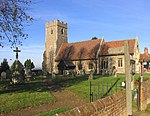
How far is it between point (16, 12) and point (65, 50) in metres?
39.6

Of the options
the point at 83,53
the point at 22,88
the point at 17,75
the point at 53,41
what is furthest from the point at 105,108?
the point at 53,41

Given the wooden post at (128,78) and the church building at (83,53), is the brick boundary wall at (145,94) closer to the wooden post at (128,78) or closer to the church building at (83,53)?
the wooden post at (128,78)

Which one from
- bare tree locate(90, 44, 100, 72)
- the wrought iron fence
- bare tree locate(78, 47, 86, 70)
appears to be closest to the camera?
the wrought iron fence

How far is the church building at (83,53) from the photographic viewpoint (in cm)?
4297

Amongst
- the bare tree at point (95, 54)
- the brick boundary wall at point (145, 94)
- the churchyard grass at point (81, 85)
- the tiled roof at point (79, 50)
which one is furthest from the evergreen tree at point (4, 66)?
the brick boundary wall at point (145, 94)

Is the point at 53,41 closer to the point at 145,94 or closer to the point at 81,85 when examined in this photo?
the point at 81,85

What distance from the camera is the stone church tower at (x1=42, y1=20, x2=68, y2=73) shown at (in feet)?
178

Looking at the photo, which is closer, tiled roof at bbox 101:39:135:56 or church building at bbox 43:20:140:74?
tiled roof at bbox 101:39:135:56

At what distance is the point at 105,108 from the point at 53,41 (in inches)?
1986

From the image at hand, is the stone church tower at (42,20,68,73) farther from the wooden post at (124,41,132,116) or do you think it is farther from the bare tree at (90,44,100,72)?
the wooden post at (124,41,132,116)

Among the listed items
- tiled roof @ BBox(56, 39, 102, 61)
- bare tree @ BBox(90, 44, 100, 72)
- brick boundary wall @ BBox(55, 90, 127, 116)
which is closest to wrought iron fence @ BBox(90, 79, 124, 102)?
brick boundary wall @ BBox(55, 90, 127, 116)

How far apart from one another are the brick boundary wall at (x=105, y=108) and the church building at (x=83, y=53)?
30791 millimetres

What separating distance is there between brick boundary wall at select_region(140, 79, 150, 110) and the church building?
26.7 meters

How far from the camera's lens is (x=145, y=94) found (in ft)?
33.4
